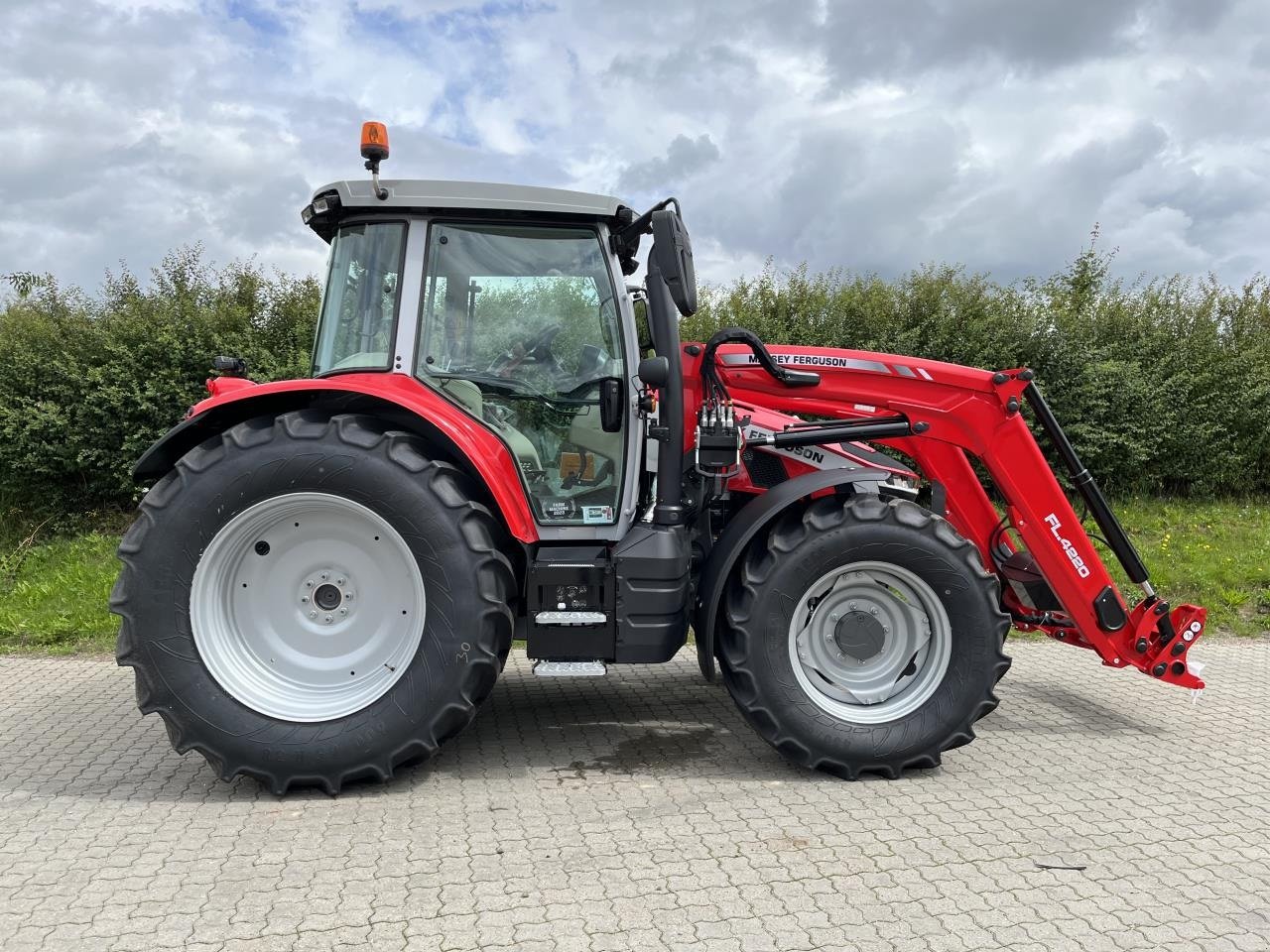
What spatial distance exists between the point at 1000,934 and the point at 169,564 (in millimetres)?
3059

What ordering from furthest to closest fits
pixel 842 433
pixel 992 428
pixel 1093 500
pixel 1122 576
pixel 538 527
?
1. pixel 1122 576
2. pixel 1093 500
3. pixel 992 428
4. pixel 842 433
5. pixel 538 527

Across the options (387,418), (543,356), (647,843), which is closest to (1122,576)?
(543,356)

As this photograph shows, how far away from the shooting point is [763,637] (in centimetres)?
378

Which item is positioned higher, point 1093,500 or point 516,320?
point 516,320

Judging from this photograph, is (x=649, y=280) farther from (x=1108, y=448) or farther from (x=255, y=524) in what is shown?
(x=1108, y=448)

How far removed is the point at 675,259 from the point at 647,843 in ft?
6.84

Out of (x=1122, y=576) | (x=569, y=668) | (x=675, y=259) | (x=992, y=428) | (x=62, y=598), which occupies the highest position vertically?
(x=675, y=259)

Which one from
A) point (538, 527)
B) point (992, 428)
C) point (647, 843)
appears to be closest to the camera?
point (647, 843)

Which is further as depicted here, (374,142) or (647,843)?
(374,142)

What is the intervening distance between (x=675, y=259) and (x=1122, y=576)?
18.1ft

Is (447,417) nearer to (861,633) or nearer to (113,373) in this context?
(861,633)

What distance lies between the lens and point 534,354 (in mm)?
3988

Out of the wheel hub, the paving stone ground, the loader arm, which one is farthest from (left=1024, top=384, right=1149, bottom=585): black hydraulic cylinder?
the wheel hub

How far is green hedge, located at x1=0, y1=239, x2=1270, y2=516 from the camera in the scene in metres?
9.02
